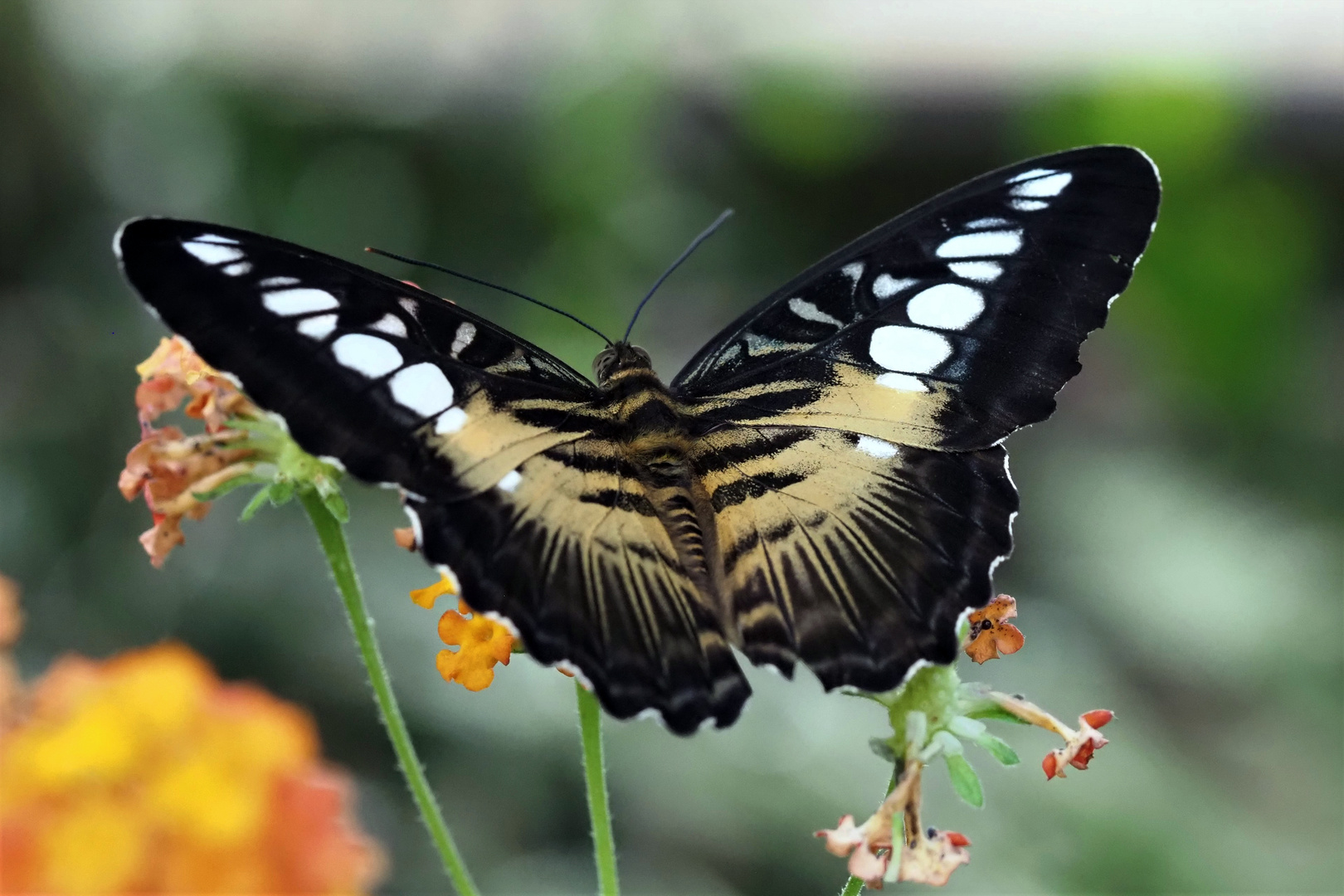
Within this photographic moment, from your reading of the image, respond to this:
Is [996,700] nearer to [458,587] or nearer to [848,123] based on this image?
[458,587]

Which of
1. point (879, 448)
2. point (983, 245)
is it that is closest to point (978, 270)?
point (983, 245)

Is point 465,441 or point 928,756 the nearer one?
point 928,756

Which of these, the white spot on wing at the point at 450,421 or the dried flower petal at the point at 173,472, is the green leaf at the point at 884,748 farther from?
the dried flower petal at the point at 173,472

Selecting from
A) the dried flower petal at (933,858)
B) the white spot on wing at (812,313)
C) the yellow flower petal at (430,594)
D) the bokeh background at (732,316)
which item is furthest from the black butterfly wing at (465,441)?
the bokeh background at (732,316)

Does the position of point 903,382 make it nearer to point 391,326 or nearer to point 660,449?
point 660,449

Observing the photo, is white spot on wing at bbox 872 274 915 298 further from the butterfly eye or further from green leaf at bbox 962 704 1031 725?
green leaf at bbox 962 704 1031 725

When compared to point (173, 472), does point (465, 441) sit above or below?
above

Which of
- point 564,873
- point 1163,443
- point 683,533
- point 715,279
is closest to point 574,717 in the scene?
point 564,873

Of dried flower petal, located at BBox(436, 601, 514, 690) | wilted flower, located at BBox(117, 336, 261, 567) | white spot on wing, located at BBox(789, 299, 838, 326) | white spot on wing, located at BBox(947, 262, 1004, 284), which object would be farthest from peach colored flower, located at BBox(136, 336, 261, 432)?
white spot on wing, located at BBox(947, 262, 1004, 284)
